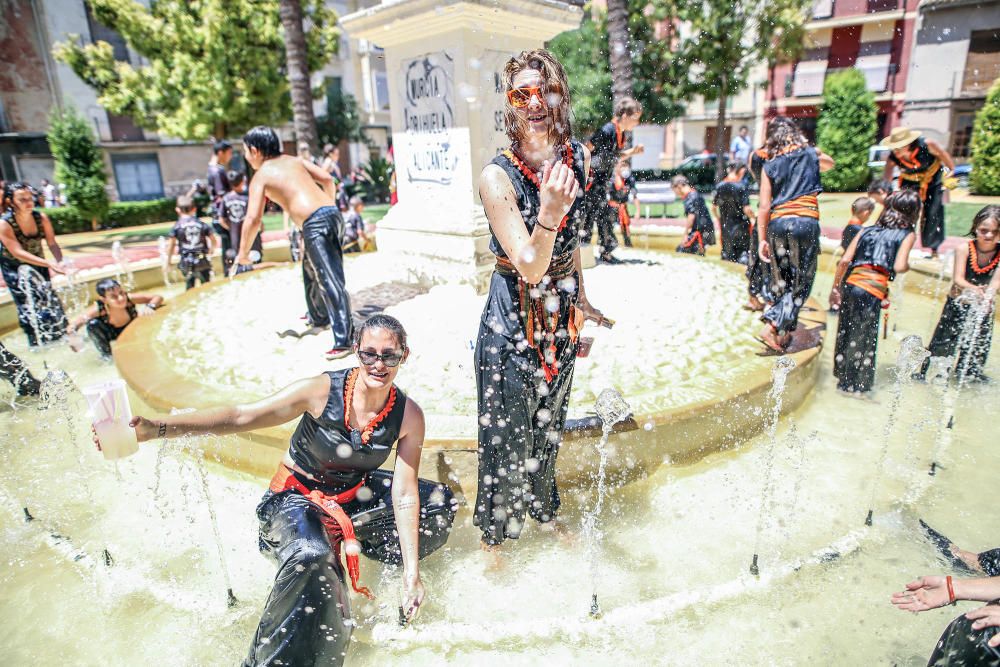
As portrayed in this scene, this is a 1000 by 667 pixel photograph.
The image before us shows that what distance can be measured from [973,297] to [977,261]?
0.26 meters

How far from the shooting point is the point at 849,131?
2314 cm

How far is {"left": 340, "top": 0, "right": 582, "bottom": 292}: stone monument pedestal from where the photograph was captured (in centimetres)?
507

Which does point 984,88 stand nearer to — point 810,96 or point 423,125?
point 810,96

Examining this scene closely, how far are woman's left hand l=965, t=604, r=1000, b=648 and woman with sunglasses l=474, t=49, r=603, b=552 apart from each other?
1540 millimetres

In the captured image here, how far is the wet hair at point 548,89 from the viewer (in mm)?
2123

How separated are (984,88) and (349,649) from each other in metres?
30.3

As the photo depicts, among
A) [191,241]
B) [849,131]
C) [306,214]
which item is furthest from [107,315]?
[849,131]

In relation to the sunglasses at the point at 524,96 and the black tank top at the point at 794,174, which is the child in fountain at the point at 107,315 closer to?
the sunglasses at the point at 524,96

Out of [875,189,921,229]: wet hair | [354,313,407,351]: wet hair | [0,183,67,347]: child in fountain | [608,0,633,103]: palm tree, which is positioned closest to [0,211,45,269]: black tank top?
[0,183,67,347]: child in fountain

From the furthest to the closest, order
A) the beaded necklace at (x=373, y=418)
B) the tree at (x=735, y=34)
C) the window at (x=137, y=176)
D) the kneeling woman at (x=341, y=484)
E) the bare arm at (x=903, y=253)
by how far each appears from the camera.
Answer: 1. the window at (x=137, y=176)
2. the tree at (x=735, y=34)
3. the bare arm at (x=903, y=253)
4. the beaded necklace at (x=373, y=418)
5. the kneeling woman at (x=341, y=484)

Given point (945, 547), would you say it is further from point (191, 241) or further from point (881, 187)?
point (191, 241)

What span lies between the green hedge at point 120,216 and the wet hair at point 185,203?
1447 centimetres

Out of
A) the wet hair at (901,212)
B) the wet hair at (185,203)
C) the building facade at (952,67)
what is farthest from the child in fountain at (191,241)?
the building facade at (952,67)

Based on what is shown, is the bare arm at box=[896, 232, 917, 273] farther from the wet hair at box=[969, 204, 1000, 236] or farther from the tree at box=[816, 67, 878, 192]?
the tree at box=[816, 67, 878, 192]
